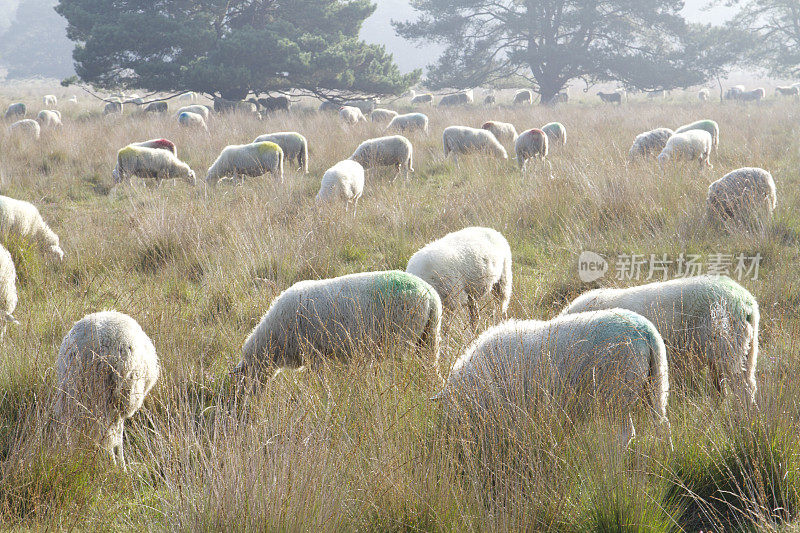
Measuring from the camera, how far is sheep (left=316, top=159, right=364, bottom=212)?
25.2 feet

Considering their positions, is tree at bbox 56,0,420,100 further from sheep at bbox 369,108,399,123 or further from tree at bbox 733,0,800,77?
tree at bbox 733,0,800,77

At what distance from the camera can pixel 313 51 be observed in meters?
21.2

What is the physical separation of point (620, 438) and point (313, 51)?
21.3 m

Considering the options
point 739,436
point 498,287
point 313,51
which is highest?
point 313,51

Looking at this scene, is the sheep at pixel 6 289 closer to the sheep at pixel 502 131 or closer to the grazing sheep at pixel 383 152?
the grazing sheep at pixel 383 152

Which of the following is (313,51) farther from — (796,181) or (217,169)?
(796,181)

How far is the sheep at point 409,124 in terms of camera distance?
14.7 m

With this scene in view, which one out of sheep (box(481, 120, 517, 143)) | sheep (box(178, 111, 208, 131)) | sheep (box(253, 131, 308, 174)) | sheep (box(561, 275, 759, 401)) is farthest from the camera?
sheep (box(178, 111, 208, 131))

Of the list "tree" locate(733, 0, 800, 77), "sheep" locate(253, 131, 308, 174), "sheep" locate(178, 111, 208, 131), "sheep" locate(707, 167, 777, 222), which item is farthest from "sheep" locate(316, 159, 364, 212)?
"tree" locate(733, 0, 800, 77)

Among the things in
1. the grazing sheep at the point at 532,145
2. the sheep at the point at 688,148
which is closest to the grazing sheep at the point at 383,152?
the grazing sheep at the point at 532,145

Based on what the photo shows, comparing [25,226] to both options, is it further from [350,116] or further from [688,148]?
[350,116]

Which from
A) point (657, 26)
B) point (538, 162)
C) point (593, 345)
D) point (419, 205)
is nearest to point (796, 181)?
point (538, 162)

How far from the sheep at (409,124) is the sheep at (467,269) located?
10485mm

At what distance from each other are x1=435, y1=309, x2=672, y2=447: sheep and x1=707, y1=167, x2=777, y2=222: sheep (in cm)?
400
